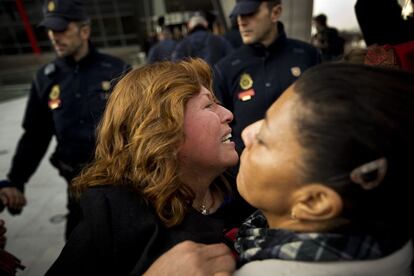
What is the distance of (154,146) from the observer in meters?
1.07

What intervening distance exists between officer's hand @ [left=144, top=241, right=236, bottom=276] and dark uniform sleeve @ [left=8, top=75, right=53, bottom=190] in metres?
1.73

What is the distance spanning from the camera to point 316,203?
2.33 feet

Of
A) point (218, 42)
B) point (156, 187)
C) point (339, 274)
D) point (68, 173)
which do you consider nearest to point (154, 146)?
point (156, 187)

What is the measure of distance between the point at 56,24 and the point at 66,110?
68cm

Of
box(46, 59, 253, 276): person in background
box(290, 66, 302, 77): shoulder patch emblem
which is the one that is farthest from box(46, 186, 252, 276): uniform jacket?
box(290, 66, 302, 77): shoulder patch emblem

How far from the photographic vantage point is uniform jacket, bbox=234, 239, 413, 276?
2.24ft

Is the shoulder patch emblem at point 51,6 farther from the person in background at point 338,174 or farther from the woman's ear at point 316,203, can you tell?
the woman's ear at point 316,203

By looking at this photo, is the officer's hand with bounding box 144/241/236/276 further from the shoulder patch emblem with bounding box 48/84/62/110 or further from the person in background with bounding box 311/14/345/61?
the person in background with bounding box 311/14/345/61

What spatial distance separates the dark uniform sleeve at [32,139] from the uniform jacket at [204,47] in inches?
78.7

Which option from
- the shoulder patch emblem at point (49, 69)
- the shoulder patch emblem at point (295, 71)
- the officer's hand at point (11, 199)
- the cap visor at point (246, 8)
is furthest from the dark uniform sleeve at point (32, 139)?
the shoulder patch emblem at point (295, 71)

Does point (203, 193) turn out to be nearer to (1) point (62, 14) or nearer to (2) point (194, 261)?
(2) point (194, 261)

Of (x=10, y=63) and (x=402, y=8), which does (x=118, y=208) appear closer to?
(x=402, y=8)

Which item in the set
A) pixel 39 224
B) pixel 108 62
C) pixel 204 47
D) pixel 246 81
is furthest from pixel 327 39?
pixel 39 224

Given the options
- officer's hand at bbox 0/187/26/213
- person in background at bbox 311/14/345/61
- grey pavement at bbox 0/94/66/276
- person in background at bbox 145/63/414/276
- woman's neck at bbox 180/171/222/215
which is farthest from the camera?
person in background at bbox 311/14/345/61
